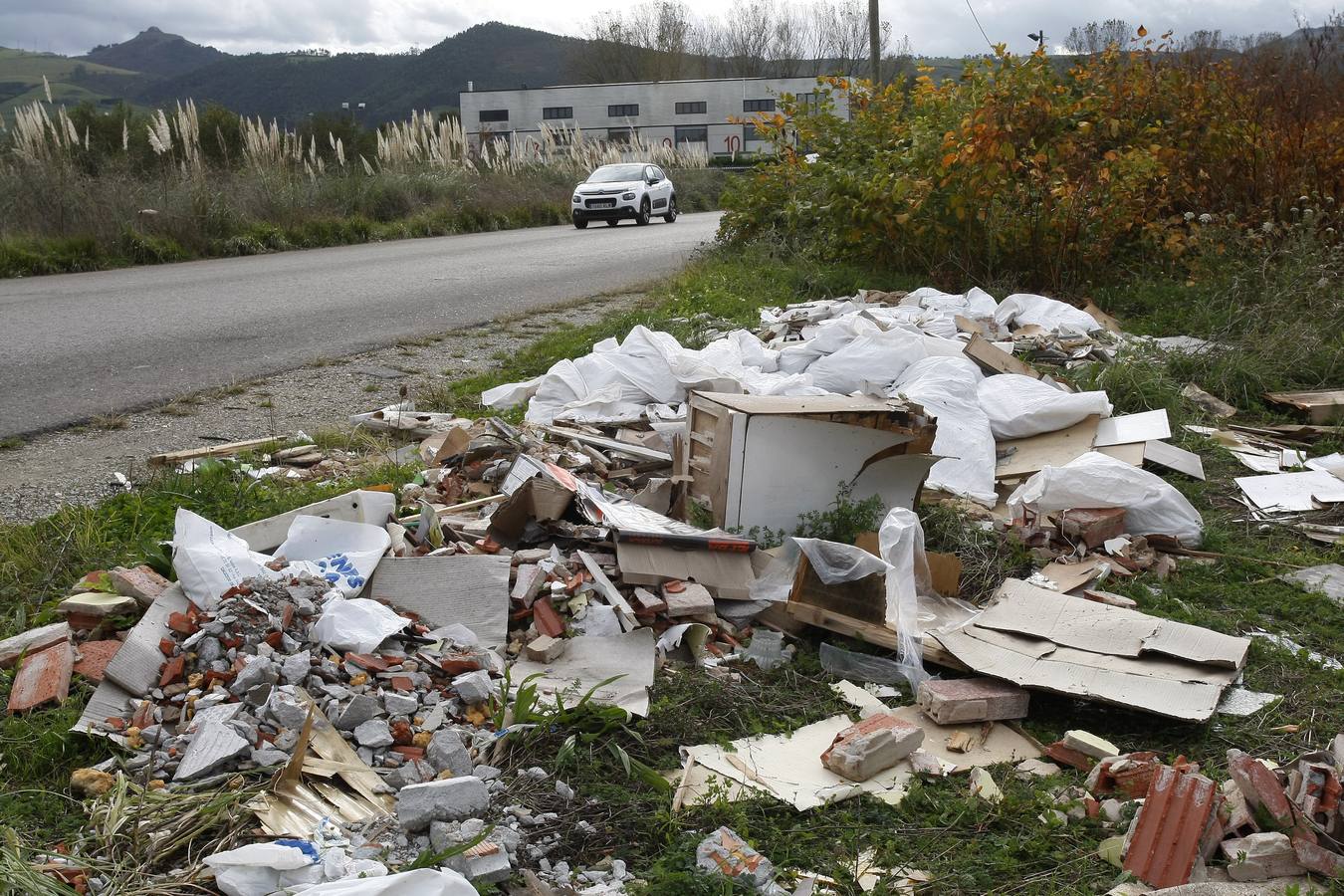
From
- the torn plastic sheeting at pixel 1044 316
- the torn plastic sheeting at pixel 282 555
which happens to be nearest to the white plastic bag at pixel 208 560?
the torn plastic sheeting at pixel 282 555

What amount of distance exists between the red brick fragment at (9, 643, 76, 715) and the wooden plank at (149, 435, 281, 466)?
1.91 metres

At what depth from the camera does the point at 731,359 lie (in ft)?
20.5

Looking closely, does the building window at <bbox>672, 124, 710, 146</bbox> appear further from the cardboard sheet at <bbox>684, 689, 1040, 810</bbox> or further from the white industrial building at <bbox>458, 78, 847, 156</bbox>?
the cardboard sheet at <bbox>684, 689, 1040, 810</bbox>

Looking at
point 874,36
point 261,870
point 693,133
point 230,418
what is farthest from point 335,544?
point 693,133

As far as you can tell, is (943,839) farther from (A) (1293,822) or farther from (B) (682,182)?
(B) (682,182)

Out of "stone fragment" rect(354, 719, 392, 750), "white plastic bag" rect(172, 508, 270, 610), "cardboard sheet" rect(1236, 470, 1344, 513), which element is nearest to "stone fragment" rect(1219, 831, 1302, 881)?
"stone fragment" rect(354, 719, 392, 750)

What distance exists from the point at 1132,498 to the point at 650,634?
2427mm

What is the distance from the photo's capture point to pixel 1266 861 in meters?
2.43

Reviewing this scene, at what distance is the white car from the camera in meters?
23.4

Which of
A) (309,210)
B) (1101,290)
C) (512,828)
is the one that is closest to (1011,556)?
(512,828)

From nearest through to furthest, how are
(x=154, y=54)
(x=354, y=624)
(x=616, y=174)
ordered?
(x=354, y=624)
(x=616, y=174)
(x=154, y=54)

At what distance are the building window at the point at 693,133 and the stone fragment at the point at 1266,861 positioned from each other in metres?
72.4

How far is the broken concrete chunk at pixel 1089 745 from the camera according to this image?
3006 millimetres

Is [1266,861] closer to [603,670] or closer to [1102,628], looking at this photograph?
[1102,628]
